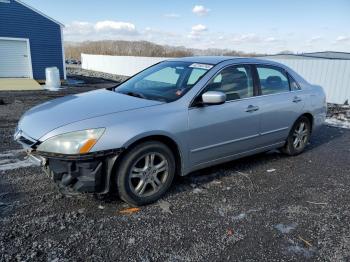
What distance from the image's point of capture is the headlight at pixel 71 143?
9.96 feet

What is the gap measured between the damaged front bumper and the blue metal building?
1657 cm

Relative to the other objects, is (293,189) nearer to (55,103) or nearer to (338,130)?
(55,103)

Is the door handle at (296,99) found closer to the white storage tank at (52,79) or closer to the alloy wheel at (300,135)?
the alloy wheel at (300,135)

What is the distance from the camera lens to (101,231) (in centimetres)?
307

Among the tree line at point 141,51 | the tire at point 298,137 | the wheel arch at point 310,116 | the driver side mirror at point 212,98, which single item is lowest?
the tire at point 298,137

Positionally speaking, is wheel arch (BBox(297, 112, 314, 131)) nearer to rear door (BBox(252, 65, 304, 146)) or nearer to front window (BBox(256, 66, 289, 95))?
rear door (BBox(252, 65, 304, 146))

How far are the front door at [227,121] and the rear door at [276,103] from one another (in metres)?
0.21

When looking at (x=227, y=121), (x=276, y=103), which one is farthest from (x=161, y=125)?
(x=276, y=103)

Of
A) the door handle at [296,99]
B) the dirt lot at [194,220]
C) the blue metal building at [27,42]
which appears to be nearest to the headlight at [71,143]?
the dirt lot at [194,220]

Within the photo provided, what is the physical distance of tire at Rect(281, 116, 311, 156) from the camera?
5.42 m

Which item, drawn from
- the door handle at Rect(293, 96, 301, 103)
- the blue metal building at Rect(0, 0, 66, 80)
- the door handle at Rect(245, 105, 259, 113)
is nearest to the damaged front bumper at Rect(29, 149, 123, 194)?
the door handle at Rect(245, 105, 259, 113)

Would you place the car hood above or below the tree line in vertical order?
below

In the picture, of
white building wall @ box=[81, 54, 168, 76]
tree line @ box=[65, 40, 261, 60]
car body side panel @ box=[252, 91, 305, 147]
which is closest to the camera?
car body side panel @ box=[252, 91, 305, 147]

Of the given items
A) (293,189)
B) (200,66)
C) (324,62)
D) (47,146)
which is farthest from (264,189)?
(324,62)
